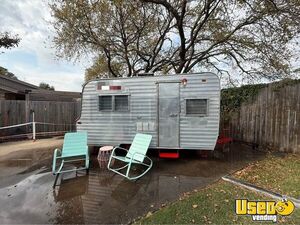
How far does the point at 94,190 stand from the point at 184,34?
27.0 ft

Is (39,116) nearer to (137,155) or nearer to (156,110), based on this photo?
(156,110)

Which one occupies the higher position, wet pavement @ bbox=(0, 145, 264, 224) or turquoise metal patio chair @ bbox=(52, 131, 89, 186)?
turquoise metal patio chair @ bbox=(52, 131, 89, 186)

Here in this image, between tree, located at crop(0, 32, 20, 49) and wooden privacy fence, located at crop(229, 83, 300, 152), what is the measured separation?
13501 millimetres

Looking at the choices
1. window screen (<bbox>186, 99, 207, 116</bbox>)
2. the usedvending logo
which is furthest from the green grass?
window screen (<bbox>186, 99, 207, 116</bbox>)

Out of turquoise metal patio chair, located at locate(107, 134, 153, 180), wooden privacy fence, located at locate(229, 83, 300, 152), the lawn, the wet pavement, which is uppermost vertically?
wooden privacy fence, located at locate(229, 83, 300, 152)

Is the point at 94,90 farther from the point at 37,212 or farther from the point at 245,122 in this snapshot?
the point at 245,122

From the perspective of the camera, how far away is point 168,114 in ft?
21.2

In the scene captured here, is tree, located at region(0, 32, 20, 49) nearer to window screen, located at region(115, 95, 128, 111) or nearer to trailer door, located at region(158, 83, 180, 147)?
window screen, located at region(115, 95, 128, 111)

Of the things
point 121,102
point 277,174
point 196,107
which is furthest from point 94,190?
point 277,174

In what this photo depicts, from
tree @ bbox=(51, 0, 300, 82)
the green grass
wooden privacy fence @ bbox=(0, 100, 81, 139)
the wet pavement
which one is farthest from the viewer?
wooden privacy fence @ bbox=(0, 100, 81, 139)

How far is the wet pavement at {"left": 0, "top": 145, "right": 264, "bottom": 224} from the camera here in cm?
343

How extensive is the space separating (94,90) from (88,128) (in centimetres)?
124

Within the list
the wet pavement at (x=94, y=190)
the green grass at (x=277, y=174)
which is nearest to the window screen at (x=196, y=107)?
the wet pavement at (x=94, y=190)

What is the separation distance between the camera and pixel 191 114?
6.33 metres
